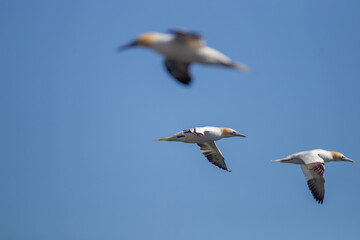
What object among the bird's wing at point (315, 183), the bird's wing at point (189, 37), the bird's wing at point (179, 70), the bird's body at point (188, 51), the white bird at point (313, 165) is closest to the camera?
the bird's wing at point (189, 37)

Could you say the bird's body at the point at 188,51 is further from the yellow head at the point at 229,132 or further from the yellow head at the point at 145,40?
the yellow head at the point at 229,132

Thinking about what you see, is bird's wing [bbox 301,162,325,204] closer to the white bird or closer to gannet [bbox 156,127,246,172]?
the white bird

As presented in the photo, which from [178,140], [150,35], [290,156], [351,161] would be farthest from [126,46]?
[351,161]

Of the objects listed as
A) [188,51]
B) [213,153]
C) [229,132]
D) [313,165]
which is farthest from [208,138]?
[188,51]

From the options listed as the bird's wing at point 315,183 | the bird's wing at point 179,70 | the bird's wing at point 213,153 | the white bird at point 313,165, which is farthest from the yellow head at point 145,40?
the bird's wing at point 213,153

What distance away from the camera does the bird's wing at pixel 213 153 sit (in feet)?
73.2

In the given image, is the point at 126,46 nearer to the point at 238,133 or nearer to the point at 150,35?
→ the point at 150,35

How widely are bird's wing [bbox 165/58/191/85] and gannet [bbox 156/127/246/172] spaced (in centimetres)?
640

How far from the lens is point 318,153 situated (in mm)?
20781

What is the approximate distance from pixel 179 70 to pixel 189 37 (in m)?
2.17

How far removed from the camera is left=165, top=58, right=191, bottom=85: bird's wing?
13406 mm

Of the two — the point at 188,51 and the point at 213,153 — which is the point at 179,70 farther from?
the point at 213,153

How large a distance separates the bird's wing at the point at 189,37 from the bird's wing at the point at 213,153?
10.9m

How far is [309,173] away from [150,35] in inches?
426
